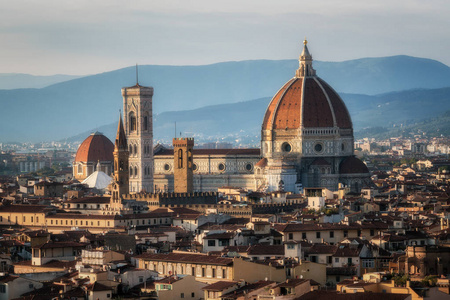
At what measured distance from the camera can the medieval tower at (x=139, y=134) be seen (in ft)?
475

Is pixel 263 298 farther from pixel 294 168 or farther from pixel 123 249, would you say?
pixel 294 168

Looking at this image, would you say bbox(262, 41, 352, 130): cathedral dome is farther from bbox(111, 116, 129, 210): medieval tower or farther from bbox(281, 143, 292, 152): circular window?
bbox(111, 116, 129, 210): medieval tower

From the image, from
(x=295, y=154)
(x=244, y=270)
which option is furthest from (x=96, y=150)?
(x=244, y=270)

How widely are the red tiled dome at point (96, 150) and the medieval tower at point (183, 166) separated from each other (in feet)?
131

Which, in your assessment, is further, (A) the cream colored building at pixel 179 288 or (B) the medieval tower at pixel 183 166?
(B) the medieval tower at pixel 183 166

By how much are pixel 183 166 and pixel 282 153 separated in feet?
56.7

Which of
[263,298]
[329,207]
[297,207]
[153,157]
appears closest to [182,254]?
[263,298]

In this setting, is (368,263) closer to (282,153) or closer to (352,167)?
(352,167)

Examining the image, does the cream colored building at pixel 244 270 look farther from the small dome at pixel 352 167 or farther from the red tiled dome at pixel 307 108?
the red tiled dome at pixel 307 108

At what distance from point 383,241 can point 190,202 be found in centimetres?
4989

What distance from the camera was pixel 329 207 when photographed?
301 ft

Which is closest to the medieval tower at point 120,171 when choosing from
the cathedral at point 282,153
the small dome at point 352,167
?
the cathedral at point 282,153

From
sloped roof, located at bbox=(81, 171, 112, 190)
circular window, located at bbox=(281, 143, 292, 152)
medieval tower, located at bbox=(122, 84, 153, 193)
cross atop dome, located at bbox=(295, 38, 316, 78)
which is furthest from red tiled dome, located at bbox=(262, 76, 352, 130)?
sloped roof, located at bbox=(81, 171, 112, 190)

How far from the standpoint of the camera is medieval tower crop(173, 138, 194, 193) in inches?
5039
